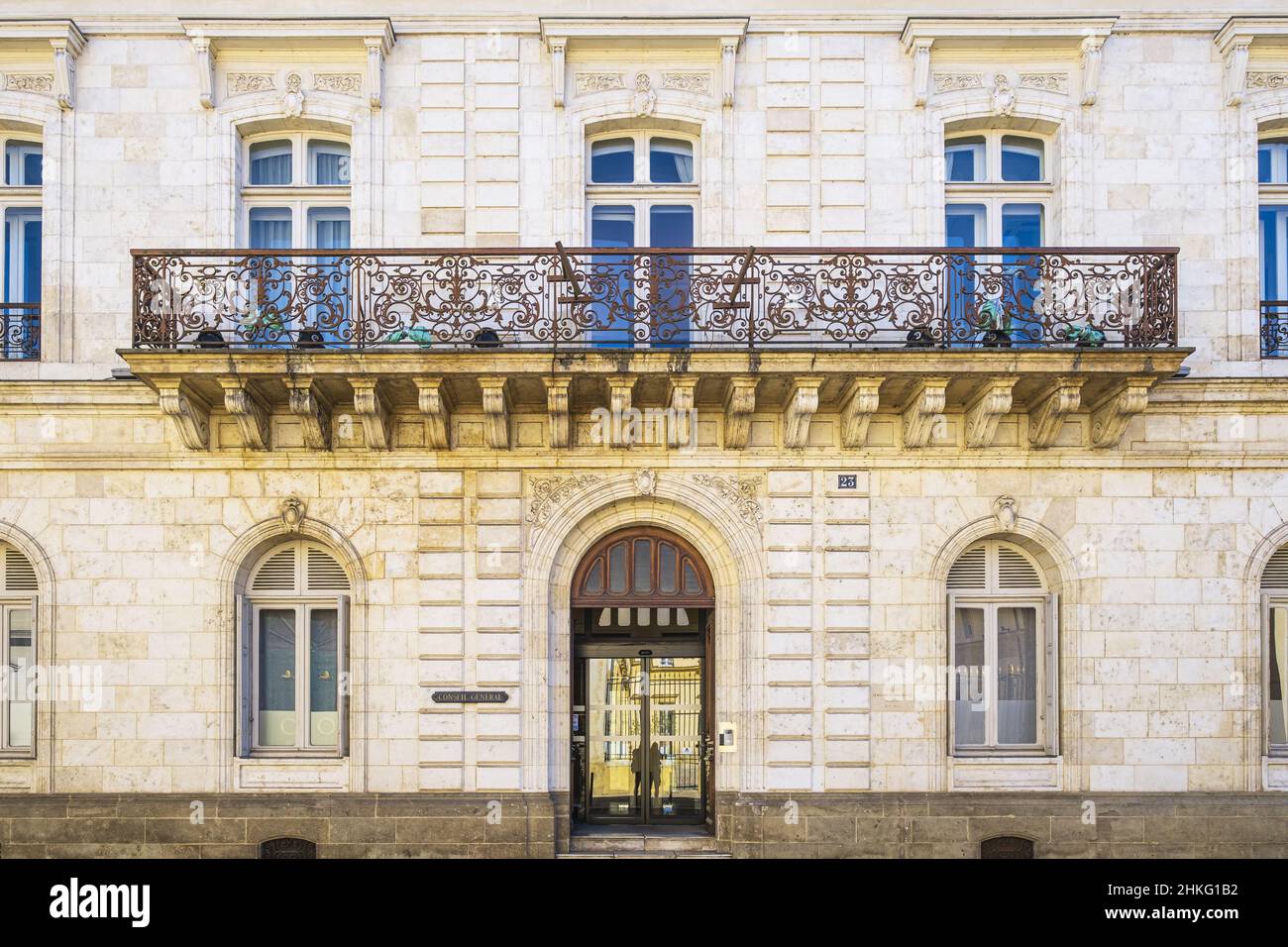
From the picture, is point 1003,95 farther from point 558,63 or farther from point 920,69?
point 558,63

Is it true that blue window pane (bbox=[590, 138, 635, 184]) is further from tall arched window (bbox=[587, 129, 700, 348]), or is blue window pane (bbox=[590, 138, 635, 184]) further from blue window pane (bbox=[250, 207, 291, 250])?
blue window pane (bbox=[250, 207, 291, 250])

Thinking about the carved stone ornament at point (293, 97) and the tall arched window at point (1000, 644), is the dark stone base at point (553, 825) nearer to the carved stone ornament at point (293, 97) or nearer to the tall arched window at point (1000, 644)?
the tall arched window at point (1000, 644)

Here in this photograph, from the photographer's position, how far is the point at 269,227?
1147cm

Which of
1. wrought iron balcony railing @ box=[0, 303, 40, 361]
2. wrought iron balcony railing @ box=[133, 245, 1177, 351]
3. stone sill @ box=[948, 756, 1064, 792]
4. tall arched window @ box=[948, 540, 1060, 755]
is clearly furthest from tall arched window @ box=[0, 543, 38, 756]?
tall arched window @ box=[948, 540, 1060, 755]

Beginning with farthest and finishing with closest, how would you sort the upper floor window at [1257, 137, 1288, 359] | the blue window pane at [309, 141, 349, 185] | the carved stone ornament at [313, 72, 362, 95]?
the blue window pane at [309, 141, 349, 185]
the upper floor window at [1257, 137, 1288, 359]
the carved stone ornament at [313, 72, 362, 95]

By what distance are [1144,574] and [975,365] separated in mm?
3097

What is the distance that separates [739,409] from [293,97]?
19.6 feet

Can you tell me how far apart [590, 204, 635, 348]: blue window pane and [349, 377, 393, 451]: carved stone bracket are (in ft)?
7.44

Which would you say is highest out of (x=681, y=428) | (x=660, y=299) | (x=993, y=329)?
(x=660, y=299)

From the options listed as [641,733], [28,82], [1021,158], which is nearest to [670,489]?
[641,733]

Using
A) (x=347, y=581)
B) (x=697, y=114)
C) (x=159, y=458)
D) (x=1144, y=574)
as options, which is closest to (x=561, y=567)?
(x=347, y=581)

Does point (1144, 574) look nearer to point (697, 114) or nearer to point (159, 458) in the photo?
point (697, 114)

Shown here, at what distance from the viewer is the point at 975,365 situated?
991 centimetres

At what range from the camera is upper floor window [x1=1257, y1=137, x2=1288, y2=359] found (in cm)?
1130
